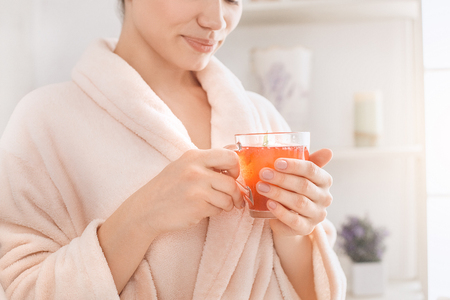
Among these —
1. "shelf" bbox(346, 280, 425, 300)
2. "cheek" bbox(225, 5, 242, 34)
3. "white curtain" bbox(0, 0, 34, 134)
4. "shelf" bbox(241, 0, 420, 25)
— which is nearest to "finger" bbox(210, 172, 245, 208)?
"cheek" bbox(225, 5, 242, 34)

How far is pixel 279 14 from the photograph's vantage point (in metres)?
1.65

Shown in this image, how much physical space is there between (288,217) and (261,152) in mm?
128

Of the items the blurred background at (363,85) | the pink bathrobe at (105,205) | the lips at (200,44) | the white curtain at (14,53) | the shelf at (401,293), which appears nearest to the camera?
the pink bathrobe at (105,205)

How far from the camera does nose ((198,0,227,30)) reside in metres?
0.86

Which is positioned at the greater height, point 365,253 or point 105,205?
point 105,205

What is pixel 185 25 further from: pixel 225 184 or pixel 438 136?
pixel 438 136

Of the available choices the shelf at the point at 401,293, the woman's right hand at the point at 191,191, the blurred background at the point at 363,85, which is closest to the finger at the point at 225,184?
the woman's right hand at the point at 191,191

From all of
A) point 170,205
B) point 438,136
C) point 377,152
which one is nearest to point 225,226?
point 170,205

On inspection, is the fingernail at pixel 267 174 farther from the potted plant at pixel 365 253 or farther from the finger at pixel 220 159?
the potted plant at pixel 365 253

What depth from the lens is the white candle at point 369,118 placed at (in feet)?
5.41

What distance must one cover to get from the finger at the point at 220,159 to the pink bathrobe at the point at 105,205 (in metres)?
0.17

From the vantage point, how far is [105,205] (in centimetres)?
84

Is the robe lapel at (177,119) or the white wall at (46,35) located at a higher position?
the white wall at (46,35)

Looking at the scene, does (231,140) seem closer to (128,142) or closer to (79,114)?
(128,142)
